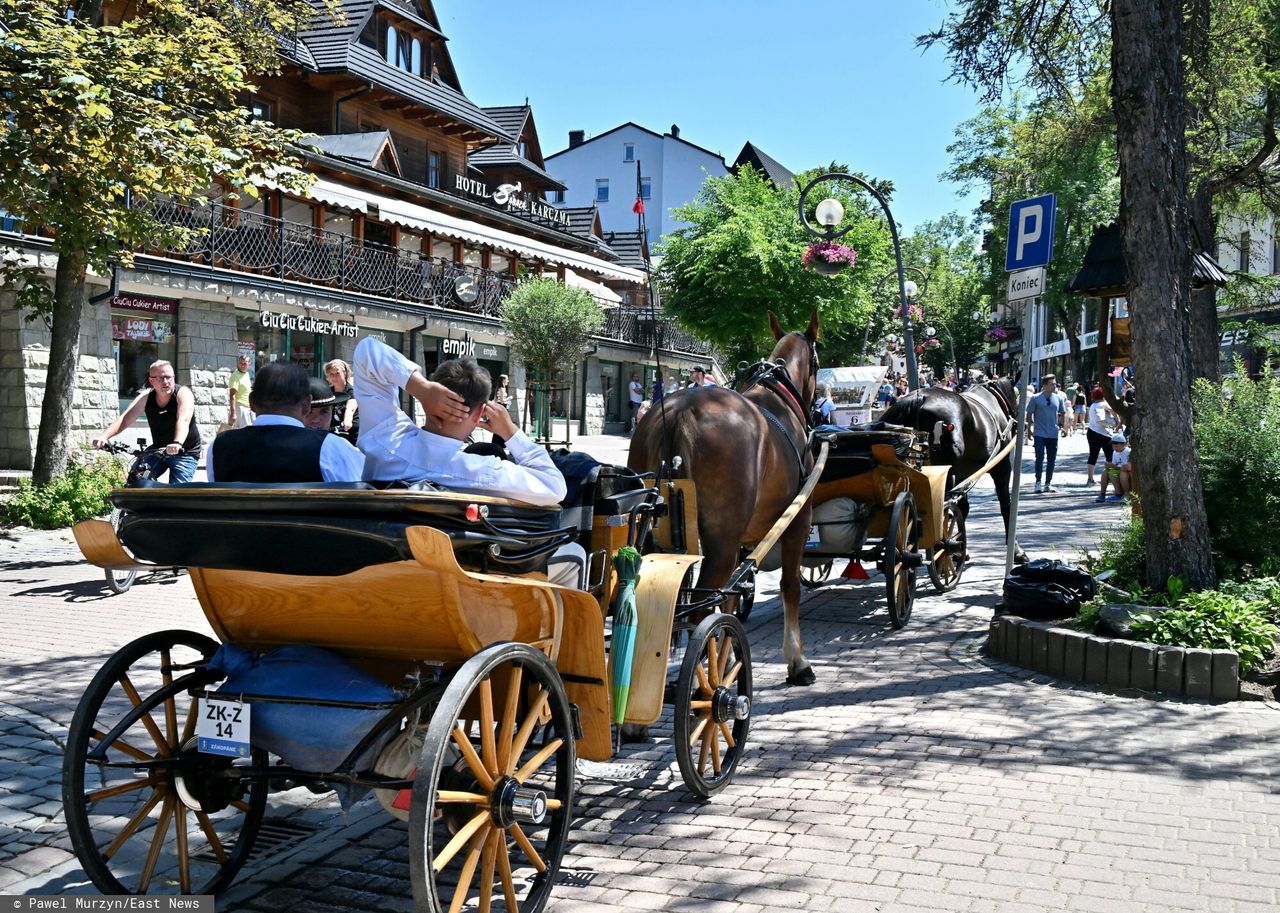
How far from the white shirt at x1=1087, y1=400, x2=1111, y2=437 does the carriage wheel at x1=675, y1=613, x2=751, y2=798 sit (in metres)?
16.7

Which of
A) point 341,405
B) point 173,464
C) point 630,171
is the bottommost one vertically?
point 173,464

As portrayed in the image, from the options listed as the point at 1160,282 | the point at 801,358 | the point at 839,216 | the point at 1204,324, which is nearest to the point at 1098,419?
the point at 1204,324

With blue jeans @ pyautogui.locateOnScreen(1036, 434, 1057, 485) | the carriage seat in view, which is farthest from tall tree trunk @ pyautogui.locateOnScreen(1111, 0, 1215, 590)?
blue jeans @ pyautogui.locateOnScreen(1036, 434, 1057, 485)

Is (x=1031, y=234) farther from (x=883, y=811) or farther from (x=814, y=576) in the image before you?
(x=883, y=811)

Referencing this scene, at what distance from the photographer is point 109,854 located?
11.3 ft

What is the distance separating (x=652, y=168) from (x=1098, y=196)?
35072mm

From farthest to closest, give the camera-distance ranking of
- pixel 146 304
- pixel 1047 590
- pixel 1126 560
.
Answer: pixel 146 304 → pixel 1126 560 → pixel 1047 590

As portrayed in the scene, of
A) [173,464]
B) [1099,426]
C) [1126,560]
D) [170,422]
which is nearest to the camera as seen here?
[1126,560]

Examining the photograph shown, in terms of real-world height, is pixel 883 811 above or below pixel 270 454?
below

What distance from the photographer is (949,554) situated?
1023 centimetres

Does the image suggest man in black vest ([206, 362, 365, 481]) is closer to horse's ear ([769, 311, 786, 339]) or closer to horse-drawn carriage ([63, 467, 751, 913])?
horse-drawn carriage ([63, 467, 751, 913])

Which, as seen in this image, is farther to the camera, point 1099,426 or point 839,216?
point 1099,426

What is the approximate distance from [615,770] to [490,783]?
205cm

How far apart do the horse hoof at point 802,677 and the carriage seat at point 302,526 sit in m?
3.66
